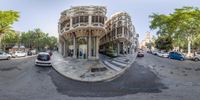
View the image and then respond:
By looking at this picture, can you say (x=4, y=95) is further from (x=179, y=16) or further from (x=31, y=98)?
(x=179, y=16)

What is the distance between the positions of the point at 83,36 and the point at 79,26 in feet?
8.07

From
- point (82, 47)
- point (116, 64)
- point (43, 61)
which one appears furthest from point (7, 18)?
point (116, 64)

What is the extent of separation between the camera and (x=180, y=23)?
41375 mm

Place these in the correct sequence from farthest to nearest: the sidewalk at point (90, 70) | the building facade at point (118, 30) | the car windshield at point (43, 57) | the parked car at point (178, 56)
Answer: the building facade at point (118, 30) < the parked car at point (178, 56) < the car windshield at point (43, 57) < the sidewalk at point (90, 70)

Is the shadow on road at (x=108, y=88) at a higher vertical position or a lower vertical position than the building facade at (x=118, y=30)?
lower

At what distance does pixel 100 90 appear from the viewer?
1348cm

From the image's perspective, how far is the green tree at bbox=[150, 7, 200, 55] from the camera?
39688 millimetres

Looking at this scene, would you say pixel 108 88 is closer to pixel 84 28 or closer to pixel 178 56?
pixel 84 28

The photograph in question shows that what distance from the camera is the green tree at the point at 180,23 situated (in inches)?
1563

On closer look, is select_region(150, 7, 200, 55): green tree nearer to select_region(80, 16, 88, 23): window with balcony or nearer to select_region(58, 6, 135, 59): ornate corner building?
select_region(58, 6, 135, 59): ornate corner building

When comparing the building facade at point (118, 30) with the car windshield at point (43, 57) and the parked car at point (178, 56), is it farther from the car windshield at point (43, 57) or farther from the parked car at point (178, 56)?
the car windshield at point (43, 57)

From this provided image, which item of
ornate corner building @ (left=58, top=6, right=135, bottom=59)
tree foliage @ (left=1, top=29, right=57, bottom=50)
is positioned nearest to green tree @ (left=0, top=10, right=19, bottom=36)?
ornate corner building @ (left=58, top=6, right=135, bottom=59)

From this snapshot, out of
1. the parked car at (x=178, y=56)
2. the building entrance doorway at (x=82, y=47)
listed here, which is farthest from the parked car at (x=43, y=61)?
the parked car at (x=178, y=56)

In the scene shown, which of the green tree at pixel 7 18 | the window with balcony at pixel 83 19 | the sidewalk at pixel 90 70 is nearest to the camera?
the sidewalk at pixel 90 70
